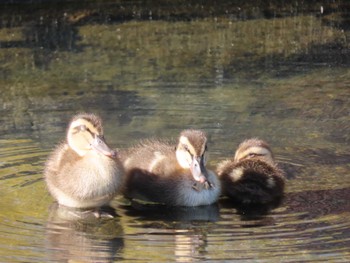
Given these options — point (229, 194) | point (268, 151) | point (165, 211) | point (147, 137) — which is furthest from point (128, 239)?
point (147, 137)

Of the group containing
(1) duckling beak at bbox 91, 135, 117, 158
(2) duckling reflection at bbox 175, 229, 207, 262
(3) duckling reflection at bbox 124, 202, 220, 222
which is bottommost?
(3) duckling reflection at bbox 124, 202, 220, 222

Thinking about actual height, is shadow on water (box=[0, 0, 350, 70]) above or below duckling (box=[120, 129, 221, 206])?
above

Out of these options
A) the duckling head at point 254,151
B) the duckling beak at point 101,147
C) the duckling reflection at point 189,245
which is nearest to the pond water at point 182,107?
the duckling reflection at point 189,245

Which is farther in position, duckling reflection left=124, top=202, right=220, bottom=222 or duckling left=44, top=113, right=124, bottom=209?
duckling left=44, top=113, right=124, bottom=209

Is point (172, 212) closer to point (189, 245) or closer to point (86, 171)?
point (86, 171)

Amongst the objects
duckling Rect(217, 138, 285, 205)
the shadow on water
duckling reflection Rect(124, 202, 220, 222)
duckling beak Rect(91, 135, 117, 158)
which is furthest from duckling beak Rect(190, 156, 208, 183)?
the shadow on water

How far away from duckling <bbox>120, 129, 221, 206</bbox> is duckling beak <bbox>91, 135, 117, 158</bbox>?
40 centimetres

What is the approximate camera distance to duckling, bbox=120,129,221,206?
22.0ft

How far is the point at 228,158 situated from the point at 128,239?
186 cm

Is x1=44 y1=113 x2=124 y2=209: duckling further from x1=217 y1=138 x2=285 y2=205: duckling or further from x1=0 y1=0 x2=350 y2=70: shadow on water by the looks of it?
x1=0 y1=0 x2=350 y2=70: shadow on water

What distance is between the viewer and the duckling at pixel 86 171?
662 cm

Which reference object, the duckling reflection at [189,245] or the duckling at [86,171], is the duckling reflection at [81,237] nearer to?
the duckling at [86,171]

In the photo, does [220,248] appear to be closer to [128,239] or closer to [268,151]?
[128,239]

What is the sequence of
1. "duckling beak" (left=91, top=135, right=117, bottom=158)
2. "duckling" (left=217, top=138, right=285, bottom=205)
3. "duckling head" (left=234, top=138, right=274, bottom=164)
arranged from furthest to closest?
"duckling head" (left=234, top=138, right=274, bottom=164)
"duckling" (left=217, top=138, right=285, bottom=205)
"duckling beak" (left=91, top=135, right=117, bottom=158)
